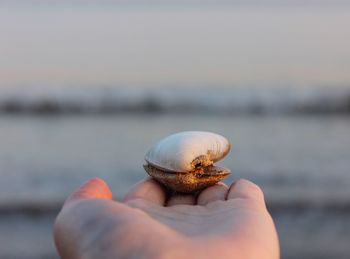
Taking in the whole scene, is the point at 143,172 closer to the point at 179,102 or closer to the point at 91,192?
the point at 179,102

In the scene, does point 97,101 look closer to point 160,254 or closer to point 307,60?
point 307,60

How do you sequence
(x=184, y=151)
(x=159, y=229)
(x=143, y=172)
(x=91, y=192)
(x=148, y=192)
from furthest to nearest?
(x=143, y=172), (x=184, y=151), (x=148, y=192), (x=91, y=192), (x=159, y=229)

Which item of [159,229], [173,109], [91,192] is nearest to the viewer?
[159,229]

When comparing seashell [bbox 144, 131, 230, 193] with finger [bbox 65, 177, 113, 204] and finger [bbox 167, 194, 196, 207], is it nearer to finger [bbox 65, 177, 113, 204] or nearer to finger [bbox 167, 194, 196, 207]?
finger [bbox 167, 194, 196, 207]

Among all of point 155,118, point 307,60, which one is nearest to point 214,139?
point 155,118

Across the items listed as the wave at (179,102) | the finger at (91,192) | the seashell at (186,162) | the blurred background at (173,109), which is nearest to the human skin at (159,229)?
the finger at (91,192)

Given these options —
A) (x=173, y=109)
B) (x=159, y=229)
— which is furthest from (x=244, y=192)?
(x=173, y=109)

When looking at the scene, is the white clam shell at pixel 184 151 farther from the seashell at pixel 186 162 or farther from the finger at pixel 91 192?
the finger at pixel 91 192
